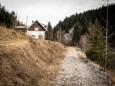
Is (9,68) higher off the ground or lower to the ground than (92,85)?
higher

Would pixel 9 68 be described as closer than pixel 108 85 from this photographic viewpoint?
Yes

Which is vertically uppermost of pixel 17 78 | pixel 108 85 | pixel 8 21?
pixel 8 21

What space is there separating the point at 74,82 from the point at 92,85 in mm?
1397

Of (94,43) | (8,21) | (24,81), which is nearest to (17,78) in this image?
(24,81)

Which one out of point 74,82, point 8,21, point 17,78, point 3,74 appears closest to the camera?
point 3,74

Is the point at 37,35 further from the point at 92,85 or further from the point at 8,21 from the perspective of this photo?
the point at 92,85

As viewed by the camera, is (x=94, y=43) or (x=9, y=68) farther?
(x=94, y=43)

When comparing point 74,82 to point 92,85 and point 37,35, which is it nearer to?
point 92,85

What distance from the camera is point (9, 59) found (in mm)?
12133

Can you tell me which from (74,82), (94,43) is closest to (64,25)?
(94,43)

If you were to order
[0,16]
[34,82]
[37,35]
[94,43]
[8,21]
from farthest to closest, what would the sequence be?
[37,35] → [8,21] → [0,16] → [94,43] → [34,82]

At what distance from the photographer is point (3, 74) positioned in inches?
388

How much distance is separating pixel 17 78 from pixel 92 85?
17.0ft

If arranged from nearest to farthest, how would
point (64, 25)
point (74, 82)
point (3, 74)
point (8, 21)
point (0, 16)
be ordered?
point (3, 74) → point (74, 82) → point (0, 16) → point (8, 21) → point (64, 25)
